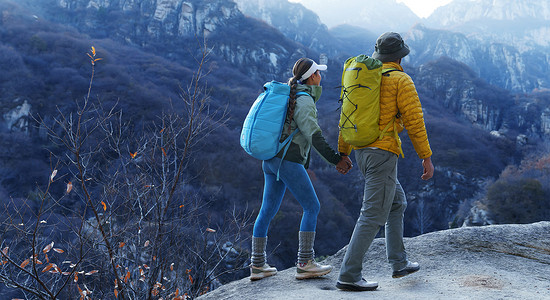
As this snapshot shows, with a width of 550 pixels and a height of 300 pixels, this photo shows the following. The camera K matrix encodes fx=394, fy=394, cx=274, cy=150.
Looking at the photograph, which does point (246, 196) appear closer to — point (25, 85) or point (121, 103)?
point (121, 103)

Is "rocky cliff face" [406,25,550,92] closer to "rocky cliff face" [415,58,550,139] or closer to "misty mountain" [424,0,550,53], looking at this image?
"rocky cliff face" [415,58,550,139]

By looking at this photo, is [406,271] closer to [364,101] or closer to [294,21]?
[364,101]

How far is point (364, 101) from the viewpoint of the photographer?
7.63 ft

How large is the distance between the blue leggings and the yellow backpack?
0.41 m

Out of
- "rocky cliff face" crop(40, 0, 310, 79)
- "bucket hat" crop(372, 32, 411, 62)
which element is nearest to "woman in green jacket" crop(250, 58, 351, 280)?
"bucket hat" crop(372, 32, 411, 62)

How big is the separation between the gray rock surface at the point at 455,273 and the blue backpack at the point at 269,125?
2.93 ft

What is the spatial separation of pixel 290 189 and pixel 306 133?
391 mm

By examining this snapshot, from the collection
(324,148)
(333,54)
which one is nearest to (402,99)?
(324,148)

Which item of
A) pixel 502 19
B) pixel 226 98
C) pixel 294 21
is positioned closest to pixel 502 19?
pixel 502 19

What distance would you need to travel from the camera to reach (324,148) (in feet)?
8.02

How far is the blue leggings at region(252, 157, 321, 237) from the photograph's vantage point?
8.27 feet

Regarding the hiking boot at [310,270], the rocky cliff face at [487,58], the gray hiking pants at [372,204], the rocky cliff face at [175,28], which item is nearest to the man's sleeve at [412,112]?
the gray hiking pants at [372,204]

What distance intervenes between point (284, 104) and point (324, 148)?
1.25 feet

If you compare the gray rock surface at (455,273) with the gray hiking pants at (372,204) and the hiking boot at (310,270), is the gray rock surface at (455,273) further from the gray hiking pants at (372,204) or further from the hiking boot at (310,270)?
the gray hiking pants at (372,204)
